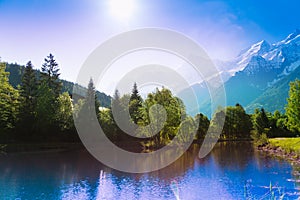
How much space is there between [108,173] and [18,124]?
85.9 feet

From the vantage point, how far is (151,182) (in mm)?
22891

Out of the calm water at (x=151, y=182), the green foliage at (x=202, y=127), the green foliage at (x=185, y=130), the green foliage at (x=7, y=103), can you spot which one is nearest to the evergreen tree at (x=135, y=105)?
the green foliage at (x=185, y=130)

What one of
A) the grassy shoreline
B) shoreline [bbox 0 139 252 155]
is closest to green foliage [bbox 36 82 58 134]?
shoreline [bbox 0 139 252 155]

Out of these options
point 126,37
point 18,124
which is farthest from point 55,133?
point 126,37

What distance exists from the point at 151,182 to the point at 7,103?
3143 cm

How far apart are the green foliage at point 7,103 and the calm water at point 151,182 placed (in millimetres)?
14095

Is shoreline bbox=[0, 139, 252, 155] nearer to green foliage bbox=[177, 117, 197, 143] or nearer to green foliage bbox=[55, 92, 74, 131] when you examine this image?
green foliage bbox=[55, 92, 74, 131]

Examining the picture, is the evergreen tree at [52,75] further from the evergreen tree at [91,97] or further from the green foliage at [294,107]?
the green foliage at [294,107]

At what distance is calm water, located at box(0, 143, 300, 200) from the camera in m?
18.5

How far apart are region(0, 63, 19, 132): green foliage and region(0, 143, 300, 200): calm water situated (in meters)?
14.1

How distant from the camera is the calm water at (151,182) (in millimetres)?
18494

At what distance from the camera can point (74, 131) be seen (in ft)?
175

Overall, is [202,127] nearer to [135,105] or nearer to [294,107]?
[135,105]

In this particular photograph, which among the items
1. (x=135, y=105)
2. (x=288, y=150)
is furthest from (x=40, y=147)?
(x=288, y=150)
